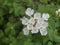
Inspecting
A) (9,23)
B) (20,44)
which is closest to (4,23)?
(9,23)

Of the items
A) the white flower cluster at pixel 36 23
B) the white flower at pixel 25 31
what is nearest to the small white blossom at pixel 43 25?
the white flower cluster at pixel 36 23

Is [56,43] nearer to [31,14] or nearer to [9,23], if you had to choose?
[31,14]

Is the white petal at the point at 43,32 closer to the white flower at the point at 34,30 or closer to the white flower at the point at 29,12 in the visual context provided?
the white flower at the point at 34,30

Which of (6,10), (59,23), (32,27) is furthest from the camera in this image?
(6,10)

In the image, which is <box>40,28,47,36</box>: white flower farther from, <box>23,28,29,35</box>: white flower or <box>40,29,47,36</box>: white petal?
<box>23,28,29,35</box>: white flower

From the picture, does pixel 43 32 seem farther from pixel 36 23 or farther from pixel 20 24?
pixel 20 24

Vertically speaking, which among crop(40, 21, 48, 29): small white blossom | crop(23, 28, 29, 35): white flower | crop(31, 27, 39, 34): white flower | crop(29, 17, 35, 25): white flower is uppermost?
crop(29, 17, 35, 25): white flower

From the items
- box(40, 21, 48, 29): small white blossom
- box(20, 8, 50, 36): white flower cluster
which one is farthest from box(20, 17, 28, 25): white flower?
box(40, 21, 48, 29): small white blossom

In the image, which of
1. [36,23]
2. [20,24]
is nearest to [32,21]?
[36,23]
